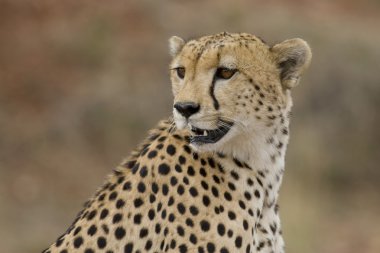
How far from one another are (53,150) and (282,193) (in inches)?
108

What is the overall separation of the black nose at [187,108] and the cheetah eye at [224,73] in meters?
0.21

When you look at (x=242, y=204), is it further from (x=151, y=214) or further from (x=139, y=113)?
(x=139, y=113)

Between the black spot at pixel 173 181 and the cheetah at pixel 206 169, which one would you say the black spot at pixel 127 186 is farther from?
the black spot at pixel 173 181

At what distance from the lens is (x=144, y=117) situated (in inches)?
479

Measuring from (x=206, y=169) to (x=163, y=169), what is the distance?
183mm

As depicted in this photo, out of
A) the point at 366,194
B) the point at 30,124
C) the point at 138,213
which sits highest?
the point at 138,213

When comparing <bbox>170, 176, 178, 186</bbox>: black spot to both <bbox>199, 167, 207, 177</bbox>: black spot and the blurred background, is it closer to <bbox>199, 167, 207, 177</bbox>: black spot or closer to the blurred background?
<bbox>199, 167, 207, 177</bbox>: black spot

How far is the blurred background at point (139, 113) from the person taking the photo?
11648 mm

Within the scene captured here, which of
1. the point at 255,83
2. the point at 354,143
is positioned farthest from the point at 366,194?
the point at 255,83

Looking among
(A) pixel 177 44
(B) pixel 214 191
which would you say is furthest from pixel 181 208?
(A) pixel 177 44

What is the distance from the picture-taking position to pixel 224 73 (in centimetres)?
472

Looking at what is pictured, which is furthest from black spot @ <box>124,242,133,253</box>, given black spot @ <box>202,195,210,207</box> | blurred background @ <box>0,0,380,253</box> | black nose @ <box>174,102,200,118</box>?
blurred background @ <box>0,0,380,253</box>

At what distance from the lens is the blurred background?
38.2 ft

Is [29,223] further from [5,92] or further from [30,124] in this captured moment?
[5,92]
